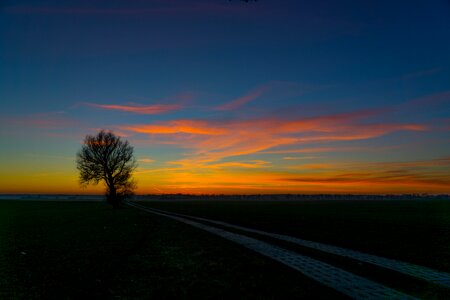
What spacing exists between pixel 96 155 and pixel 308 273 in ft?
202

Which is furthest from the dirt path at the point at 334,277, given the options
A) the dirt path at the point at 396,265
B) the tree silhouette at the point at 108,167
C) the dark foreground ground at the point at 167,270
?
the tree silhouette at the point at 108,167

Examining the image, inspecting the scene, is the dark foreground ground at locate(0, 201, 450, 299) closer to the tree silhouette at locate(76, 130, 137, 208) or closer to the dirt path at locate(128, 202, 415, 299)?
the dirt path at locate(128, 202, 415, 299)

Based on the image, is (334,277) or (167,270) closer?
(334,277)

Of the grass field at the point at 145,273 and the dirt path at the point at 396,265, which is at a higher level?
the dirt path at the point at 396,265

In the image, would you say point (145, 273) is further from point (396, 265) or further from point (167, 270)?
point (396, 265)

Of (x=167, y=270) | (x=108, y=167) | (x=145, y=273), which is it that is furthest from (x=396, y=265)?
(x=108, y=167)

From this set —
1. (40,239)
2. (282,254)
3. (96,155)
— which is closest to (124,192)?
(96,155)

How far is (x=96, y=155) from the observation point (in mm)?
66562

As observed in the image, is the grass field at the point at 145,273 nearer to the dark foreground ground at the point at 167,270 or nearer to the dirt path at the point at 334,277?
the dark foreground ground at the point at 167,270

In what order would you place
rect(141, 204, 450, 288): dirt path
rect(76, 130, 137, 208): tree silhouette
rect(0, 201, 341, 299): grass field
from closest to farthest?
rect(0, 201, 341, 299): grass field < rect(141, 204, 450, 288): dirt path < rect(76, 130, 137, 208): tree silhouette

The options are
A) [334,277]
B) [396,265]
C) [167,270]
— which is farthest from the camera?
[396,265]

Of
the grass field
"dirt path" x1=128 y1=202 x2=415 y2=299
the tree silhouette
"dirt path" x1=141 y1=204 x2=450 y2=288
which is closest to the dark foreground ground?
the grass field

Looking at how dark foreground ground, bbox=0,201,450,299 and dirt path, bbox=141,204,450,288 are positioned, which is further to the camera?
dirt path, bbox=141,204,450,288

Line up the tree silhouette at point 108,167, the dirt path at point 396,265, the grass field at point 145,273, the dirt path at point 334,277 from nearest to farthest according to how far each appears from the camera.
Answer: the dirt path at point 334,277 < the grass field at point 145,273 < the dirt path at point 396,265 < the tree silhouette at point 108,167
